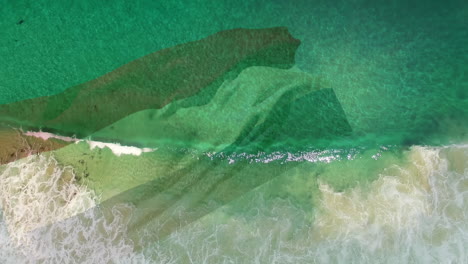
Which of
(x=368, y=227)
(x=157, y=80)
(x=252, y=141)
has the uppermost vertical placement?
(x=157, y=80)

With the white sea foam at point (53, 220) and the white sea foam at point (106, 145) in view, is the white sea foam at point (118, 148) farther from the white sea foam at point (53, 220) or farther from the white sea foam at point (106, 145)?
the white sea foam at point (53, 220)

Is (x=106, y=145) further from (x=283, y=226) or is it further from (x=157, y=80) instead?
(x=283, y=226)

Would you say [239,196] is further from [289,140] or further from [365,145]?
[365,145]

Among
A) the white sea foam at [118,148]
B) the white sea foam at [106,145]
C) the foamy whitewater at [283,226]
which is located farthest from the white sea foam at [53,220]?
the white sea foam at [118,148]

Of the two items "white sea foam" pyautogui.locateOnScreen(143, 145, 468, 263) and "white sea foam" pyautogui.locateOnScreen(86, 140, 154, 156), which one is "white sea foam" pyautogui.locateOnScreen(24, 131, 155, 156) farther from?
"white sea foam" pyautogui.locateOnScreen(143, 145, 468, 263)

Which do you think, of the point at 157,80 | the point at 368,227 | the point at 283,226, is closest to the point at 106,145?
the point at 157,80

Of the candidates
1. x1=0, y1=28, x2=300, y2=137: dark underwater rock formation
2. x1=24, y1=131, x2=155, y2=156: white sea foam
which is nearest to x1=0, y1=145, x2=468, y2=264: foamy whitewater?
x1=24, y1=131, x2=155, y2=156: white sea foam
